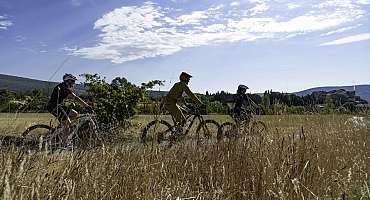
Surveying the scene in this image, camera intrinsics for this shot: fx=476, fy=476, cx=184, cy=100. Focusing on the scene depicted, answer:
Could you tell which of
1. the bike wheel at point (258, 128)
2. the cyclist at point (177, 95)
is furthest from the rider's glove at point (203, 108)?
the bike wheel at point (258, 128)

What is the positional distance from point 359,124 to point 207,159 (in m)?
4.52

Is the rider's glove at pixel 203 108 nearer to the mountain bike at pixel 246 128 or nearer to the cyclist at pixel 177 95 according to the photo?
the cyclist at pixel 177 95

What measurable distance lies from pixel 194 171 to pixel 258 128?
977 millimetres

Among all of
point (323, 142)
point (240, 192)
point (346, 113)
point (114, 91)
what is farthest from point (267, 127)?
point (114, 91)

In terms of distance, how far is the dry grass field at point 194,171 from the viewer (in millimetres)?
3197

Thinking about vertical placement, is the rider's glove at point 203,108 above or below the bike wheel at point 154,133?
above

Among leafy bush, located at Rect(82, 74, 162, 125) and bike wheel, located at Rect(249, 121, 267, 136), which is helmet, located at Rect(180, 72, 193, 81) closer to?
leafy bush, located at Rect(82, 74, 162, 125)

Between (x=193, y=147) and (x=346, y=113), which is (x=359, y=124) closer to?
(x=346, y=113)

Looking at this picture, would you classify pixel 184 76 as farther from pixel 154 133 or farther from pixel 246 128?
pixel 154 133

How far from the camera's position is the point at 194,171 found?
15.0 feet

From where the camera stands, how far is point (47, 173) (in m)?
3.40

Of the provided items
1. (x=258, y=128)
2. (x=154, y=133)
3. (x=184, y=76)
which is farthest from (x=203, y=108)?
(x=154, y=133)

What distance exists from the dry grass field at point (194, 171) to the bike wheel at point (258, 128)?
85 mm

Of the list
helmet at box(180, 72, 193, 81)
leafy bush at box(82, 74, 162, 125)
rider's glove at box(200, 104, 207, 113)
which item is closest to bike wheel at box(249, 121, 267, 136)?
helmet at box(180, 72, 193, 81)
